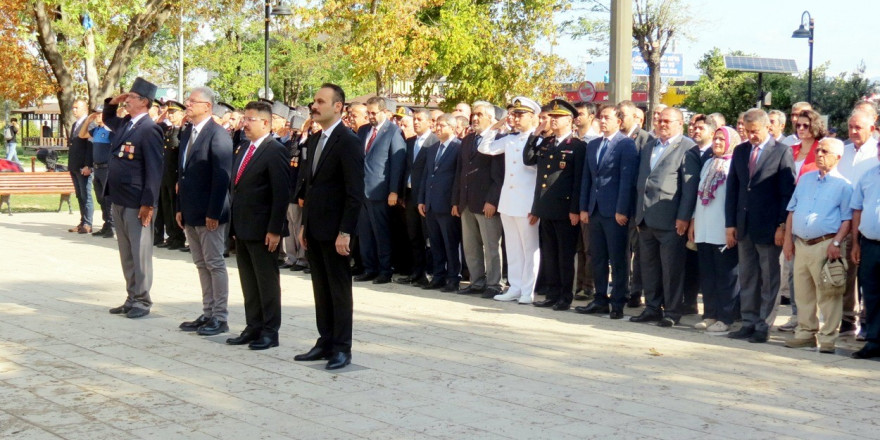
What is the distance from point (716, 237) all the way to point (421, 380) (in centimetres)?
358

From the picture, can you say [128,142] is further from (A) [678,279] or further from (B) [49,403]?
(A) [678,279]

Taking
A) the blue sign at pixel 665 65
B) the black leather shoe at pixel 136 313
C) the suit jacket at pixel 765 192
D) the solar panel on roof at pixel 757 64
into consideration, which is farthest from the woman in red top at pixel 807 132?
the blue sign at pixel 665 65

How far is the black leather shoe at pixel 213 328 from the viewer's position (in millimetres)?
9664

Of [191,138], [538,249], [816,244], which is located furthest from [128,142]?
→ [816,244]

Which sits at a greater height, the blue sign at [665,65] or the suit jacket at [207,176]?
the blue sign at [665,65]

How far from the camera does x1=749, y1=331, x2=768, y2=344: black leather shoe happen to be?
9766 millimetres

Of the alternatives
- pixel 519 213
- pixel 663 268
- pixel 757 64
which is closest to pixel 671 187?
pixel 663 268

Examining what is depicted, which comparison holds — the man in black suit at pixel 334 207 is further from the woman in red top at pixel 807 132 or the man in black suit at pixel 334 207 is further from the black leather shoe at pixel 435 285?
the black leather shoe at pixel 435 285

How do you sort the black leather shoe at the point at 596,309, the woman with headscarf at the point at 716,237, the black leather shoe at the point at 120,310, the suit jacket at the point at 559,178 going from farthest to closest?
the suit jacket at the point at 559,178
the black leather shoe at the point at 596,309
the black leather shoe at the point at 120,310
the woman with headscarf at the point at 716,237

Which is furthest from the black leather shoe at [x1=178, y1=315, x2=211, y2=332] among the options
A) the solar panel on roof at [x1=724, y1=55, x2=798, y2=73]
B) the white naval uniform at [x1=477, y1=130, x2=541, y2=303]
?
the solar panel on roof at [x1=724, y1=55, x2=798, y2=73]

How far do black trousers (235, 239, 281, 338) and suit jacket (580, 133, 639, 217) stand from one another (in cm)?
354

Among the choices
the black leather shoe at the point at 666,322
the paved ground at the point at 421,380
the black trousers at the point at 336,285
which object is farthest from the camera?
the black leather shoe at the point at 666,322

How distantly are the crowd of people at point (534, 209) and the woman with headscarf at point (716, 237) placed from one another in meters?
0.01

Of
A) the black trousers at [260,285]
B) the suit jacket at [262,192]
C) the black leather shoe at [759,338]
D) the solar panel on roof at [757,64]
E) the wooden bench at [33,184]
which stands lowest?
the black leather shoe at [759,338]
